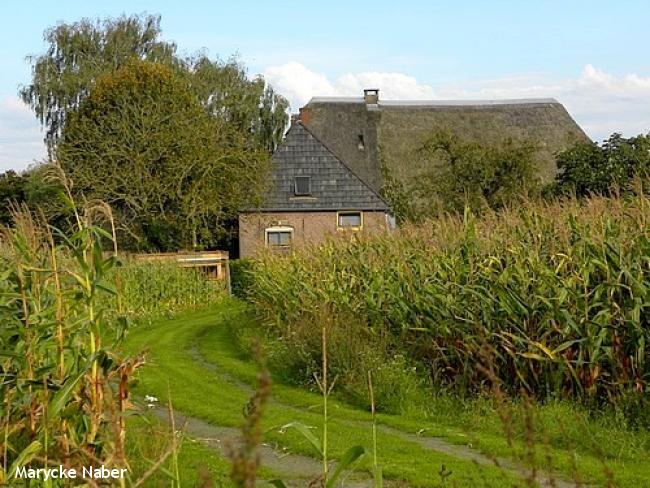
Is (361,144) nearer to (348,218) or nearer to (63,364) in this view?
(348,218)

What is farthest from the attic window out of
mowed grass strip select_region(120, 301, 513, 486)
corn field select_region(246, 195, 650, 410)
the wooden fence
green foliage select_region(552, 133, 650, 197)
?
corn field select_region(246, 195, 650, 410)

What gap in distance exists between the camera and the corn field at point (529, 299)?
9.84 metres

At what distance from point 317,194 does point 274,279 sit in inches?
1027

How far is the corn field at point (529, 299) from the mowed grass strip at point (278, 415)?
114cm

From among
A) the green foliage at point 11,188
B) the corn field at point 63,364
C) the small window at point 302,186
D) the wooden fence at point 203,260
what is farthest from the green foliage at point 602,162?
the corn field at point 63,364

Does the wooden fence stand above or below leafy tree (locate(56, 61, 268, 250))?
below

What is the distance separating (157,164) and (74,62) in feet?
43.3

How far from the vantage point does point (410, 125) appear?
56.2 metres

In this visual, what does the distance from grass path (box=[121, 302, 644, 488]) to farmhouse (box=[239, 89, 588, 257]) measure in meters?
25.2

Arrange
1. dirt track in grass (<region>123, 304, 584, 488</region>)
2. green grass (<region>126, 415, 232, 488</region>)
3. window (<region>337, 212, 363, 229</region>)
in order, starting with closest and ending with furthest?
1. green grass (<region>126, 415, 232, 488</region>)
2. dirt track in grass (<region>123, 304, 584, 488</region>)
3. window (<region>337, 212, 363, 229</region>)

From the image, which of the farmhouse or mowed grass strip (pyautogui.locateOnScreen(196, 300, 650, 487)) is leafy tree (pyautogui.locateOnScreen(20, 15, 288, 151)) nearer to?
the farmhouse

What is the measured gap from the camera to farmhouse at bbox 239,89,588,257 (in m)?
44.1

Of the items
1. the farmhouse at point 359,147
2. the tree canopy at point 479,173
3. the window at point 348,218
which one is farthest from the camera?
the window at point 348,218

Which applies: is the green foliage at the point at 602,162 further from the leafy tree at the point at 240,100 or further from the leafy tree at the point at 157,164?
the leafy tree at the point at 240,100
